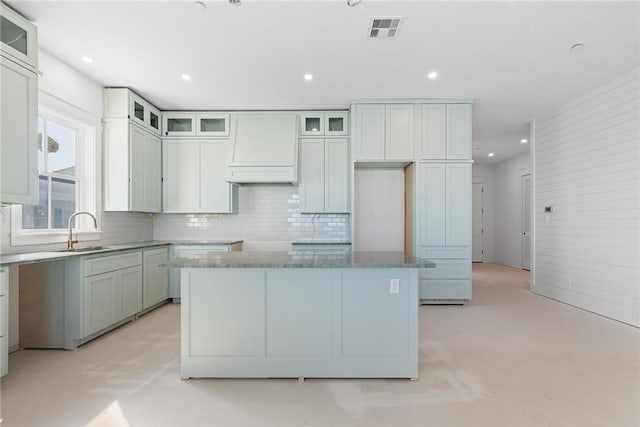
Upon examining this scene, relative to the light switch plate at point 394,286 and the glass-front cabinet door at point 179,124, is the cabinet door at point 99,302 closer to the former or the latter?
the glass-front cabinet door at point 179,124

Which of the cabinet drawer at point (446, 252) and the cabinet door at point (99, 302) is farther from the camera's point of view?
the cabinet drawer at point (446, 252)

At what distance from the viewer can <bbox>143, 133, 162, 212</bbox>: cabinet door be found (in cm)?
455

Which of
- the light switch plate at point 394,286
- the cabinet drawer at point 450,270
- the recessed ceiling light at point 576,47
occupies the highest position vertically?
the recessed ceiling light at point 576,47

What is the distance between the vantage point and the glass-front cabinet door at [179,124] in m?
4.98

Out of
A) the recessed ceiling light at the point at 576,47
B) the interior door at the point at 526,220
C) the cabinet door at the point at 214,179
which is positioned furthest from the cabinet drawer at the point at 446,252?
the interior door at the point at 526,220

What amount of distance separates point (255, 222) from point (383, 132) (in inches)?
99.4

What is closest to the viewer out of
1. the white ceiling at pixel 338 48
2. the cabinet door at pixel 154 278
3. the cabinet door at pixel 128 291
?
the white ceiling at pixel 338 48

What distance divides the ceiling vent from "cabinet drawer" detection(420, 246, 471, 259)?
283 cm

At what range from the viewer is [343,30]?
288cm

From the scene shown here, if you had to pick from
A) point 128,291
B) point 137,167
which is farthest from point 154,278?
point 137,167

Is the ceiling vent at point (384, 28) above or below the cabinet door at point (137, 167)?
above

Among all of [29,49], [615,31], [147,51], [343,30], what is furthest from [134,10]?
[615,31]

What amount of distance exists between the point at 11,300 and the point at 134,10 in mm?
2909

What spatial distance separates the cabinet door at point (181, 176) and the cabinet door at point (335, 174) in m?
2.05
